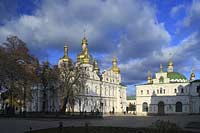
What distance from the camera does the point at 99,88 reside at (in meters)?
88.8

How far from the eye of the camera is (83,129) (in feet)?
68.7

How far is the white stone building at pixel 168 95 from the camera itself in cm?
9038

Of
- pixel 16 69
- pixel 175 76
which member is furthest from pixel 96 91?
pixel 16 69

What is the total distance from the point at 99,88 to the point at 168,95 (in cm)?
2375

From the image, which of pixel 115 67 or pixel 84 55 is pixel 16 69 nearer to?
pixel 84 55

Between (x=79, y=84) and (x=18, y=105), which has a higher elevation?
(x=79, y=84)

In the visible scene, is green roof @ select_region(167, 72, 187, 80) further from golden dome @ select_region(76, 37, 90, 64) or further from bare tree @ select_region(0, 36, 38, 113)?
bare tree @ select_region(0, 36, 38, 113)

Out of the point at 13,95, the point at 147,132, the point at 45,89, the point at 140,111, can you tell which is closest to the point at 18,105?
the point at 13,95

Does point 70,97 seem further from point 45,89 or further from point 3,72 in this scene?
point 3,72

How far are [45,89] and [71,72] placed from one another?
369 inches

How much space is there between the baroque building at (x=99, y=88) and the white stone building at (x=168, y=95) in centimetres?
741

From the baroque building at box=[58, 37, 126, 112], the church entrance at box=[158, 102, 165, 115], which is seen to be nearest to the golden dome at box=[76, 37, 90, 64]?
the baroque building at box=[58, 37, 126, 112]

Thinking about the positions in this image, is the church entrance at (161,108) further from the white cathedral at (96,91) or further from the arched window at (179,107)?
the white cathedral at (96,91)

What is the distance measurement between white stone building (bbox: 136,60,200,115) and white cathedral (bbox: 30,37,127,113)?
7723mm
